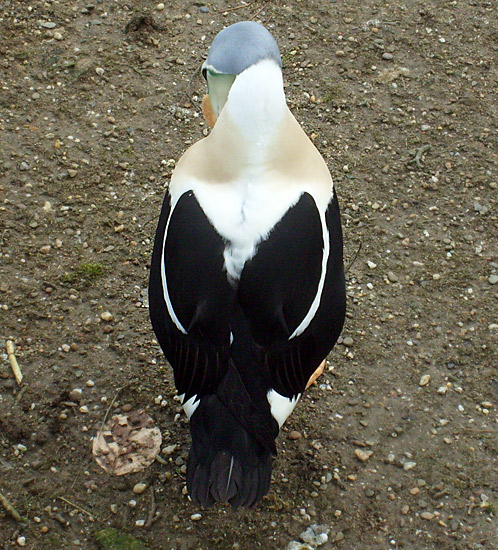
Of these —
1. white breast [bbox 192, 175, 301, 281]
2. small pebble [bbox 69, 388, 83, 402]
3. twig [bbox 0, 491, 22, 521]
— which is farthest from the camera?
small pebble [bbox 69, 388, 83, 402]

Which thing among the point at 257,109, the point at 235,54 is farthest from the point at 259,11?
the point at 257,109

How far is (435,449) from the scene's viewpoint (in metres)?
3.22

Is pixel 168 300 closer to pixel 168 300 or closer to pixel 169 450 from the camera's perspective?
pixel 168 300

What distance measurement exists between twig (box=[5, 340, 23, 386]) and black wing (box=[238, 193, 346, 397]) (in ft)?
4.31

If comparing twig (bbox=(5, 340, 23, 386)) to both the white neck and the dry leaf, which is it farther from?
the white neck

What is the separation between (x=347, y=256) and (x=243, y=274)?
1593 millimetres

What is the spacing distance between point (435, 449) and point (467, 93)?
2.46m

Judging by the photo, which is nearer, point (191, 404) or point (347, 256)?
point (191, 404)

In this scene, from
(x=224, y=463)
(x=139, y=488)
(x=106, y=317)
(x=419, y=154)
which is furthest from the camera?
(x=419, y=154)

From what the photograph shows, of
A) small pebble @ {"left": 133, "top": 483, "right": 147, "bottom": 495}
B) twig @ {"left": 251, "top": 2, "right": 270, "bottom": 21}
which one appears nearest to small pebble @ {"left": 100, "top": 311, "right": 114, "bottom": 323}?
small pebble @ {"left": 133, "top": 483, "right": 147, "bottom": 495}

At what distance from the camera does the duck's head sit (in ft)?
8.22

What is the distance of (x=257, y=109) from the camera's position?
2482 mm

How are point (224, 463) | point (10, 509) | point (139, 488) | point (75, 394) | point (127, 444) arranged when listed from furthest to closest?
point (75, 394) → point (127, 444) → point (139, 488) → point (10, 509) → point (224, 463)

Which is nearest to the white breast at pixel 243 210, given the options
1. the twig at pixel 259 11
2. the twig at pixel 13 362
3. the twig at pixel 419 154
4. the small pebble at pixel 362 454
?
the small pebble at pixel 362 454
